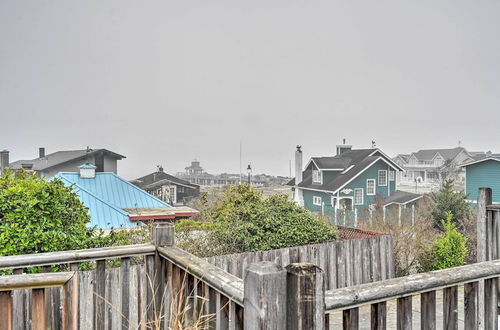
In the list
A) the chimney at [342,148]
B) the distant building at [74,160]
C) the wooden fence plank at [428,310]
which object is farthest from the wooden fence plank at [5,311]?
the chimney at [342,148]

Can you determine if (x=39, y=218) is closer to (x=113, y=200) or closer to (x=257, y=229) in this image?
(x=257, y=229)

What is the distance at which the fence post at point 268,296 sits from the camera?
956 mm

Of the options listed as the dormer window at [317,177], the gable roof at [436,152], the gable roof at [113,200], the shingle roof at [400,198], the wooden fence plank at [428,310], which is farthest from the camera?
the dormer window at [317,177]

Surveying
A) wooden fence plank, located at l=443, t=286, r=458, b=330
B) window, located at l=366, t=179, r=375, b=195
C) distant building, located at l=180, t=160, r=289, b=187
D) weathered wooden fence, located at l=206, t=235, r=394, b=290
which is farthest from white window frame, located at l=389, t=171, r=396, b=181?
wooden fence plank, located at l=443, t=286, r=458, b=330

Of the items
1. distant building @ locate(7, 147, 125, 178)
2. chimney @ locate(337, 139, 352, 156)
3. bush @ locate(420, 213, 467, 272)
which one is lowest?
→ bush @ locate(420, 213, 467, 272)

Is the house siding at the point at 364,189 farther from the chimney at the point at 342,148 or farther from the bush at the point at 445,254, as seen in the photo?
the bush at the point at 445,254

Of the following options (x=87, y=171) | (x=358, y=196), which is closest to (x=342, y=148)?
(x=358, y=196)

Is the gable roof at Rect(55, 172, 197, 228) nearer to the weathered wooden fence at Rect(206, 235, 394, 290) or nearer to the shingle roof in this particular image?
the weathered wooden fence at Rect(206, 235, 394, 290)

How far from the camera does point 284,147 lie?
486 inches

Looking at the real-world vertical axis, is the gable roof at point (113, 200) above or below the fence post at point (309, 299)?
below

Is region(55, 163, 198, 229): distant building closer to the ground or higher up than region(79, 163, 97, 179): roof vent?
closer to the ground

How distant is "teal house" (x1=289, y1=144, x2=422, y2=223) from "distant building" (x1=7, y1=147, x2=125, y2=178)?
234 inches

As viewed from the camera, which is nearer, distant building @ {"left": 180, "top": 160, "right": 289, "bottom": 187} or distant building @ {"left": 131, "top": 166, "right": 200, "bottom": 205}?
distant building @ {"left": 180, "top": 160, "right": 289, "bottom": 187}

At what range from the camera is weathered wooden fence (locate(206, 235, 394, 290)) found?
14.7 ft
